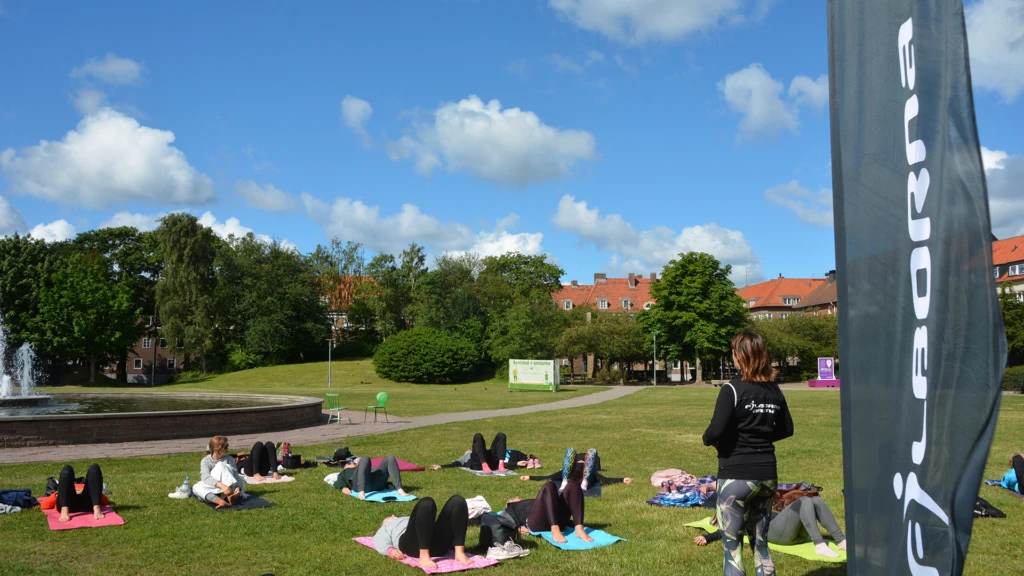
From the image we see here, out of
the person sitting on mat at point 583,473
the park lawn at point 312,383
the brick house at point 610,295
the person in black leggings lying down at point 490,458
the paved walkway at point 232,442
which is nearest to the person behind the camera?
the person sitting on mat at point 583,473

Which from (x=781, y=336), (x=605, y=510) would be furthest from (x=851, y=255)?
(x=781, y=336)

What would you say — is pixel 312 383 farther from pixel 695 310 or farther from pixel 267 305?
pixel 695 310

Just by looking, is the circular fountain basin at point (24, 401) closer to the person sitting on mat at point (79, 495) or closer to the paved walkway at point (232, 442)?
the paved walkway at point (232, 442)

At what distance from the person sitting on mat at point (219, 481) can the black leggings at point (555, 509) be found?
14.1 ft

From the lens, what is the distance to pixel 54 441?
1686cm

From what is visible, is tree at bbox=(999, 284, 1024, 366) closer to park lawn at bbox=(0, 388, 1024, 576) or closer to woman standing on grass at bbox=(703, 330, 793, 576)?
park lawn at bbox=(0, 388, 1024, 576)

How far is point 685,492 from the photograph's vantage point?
1011 cm

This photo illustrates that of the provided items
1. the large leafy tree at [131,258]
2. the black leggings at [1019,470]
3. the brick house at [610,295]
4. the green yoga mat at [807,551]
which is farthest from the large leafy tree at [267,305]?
the green yoga mat at [807,551]

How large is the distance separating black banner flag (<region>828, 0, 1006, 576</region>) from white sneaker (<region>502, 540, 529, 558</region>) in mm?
5066

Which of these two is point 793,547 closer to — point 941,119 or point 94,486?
point 941,119

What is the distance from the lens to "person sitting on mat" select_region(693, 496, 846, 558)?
24.0 feet

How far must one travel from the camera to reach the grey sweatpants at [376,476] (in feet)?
35.1

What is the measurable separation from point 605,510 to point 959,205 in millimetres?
7963

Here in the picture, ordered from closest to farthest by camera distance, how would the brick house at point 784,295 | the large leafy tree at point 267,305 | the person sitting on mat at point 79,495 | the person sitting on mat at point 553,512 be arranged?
the person sitting on mat at point 553,512, the person sitting on mat at point 79,495, the large leafy tree at point 267,305, the brick house at point 784,295
